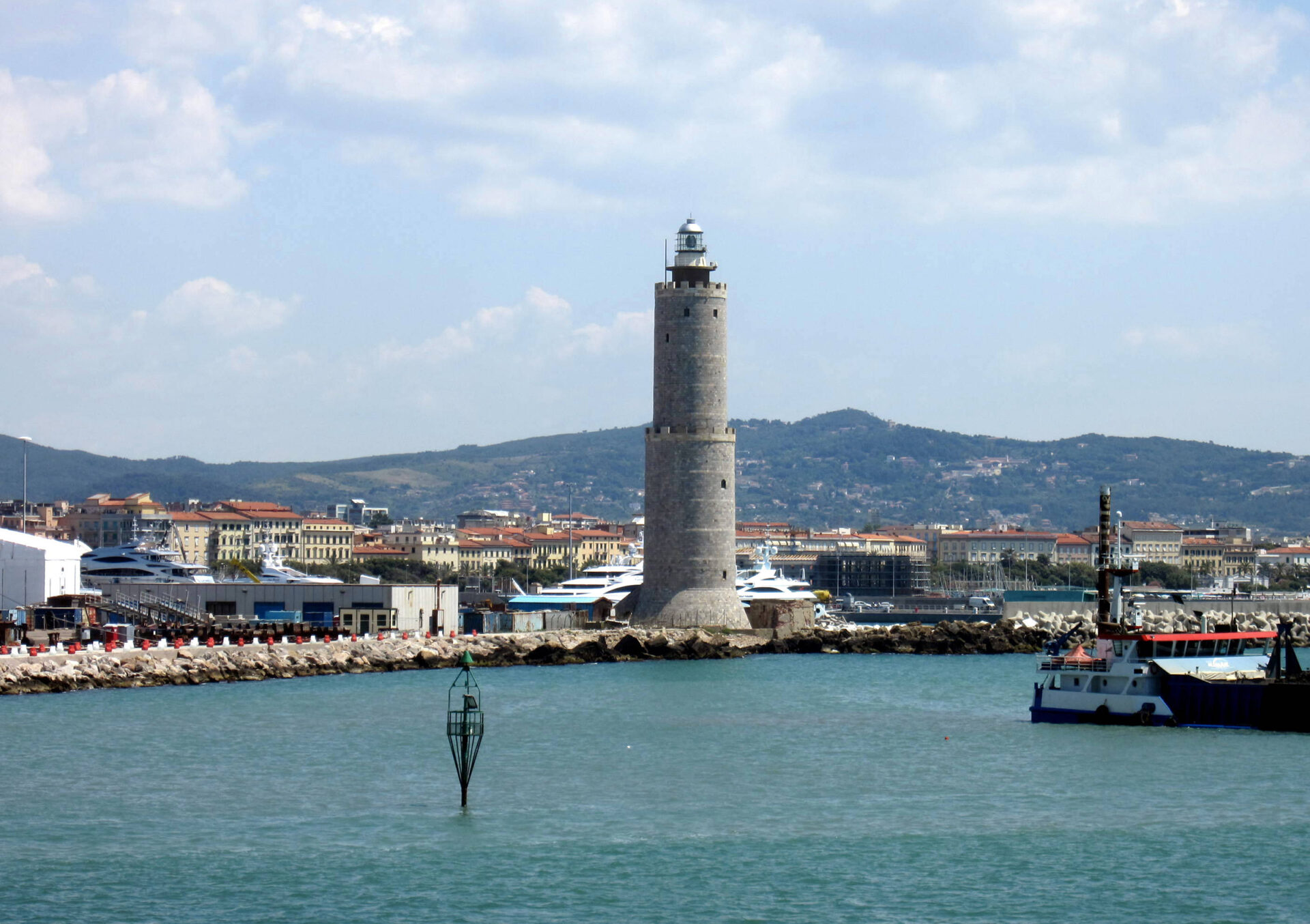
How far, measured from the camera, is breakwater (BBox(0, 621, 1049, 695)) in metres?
34.0

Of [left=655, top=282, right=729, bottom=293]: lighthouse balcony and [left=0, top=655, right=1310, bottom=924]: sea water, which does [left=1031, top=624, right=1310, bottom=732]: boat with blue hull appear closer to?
[left=0, top=655, right=1310, bottom=924]: sea water

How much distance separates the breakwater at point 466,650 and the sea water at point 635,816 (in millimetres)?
1966

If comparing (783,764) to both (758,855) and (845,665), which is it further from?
(845,665)

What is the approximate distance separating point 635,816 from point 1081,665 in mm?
12086

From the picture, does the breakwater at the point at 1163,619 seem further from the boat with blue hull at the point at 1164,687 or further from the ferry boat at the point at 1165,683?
the boat with blue hull at the point at 1164,687

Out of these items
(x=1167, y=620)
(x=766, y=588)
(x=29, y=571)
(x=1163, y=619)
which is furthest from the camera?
(x=1163, y=619)

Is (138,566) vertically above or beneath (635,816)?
above

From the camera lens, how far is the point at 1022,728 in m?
29.4

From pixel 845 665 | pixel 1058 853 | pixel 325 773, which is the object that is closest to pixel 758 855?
pixel 1058 853

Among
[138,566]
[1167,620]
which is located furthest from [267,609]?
[1167,620]

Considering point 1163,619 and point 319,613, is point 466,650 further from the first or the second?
point 1163,619

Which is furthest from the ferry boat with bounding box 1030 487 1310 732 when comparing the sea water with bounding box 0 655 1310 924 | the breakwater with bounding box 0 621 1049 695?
the breakwater with bounding box 0 621 1049 695

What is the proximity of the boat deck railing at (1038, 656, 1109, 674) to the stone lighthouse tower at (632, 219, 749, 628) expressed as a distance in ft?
61.1

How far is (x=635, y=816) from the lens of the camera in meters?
20.3
